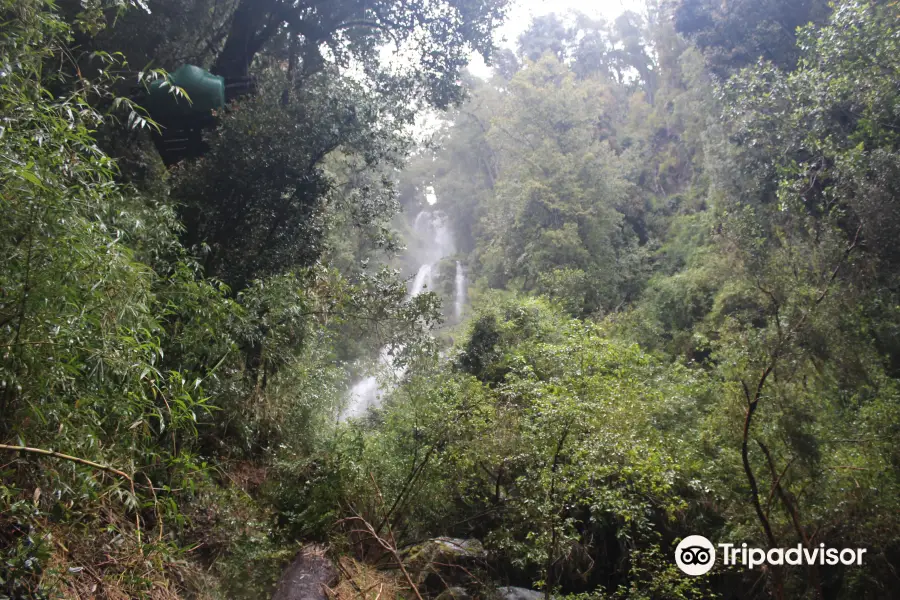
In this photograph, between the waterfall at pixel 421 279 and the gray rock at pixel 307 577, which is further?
the waterfall at pixel 421 279

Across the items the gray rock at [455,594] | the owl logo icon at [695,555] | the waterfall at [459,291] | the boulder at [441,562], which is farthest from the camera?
the waterfall at [459,291]

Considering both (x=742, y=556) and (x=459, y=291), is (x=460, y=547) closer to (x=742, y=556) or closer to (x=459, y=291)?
(x=742, y=556)

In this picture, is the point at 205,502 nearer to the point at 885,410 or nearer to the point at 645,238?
the point at 885,410

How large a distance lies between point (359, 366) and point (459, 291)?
13.7 meters

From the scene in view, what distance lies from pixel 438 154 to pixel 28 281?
89.2 feet

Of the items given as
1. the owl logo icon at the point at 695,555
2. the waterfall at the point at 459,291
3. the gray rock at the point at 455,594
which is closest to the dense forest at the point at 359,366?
the gray rock at the point at 455,594

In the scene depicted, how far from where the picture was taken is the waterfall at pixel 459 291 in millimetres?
24422

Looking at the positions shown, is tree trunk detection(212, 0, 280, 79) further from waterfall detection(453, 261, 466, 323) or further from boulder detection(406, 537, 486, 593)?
waterfall detection(453, 261, 466, 323)

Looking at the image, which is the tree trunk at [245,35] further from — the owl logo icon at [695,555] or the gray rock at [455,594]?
the owl logo icon at [695,555]

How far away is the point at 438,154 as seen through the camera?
28.7m

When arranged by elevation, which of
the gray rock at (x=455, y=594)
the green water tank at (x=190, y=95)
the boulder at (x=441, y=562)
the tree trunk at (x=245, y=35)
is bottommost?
the gray rock at (x=455, y=594)

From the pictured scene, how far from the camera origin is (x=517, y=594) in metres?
6.28

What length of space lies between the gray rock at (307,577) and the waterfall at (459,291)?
1812cm

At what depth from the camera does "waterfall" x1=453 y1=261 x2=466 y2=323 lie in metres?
24.4
